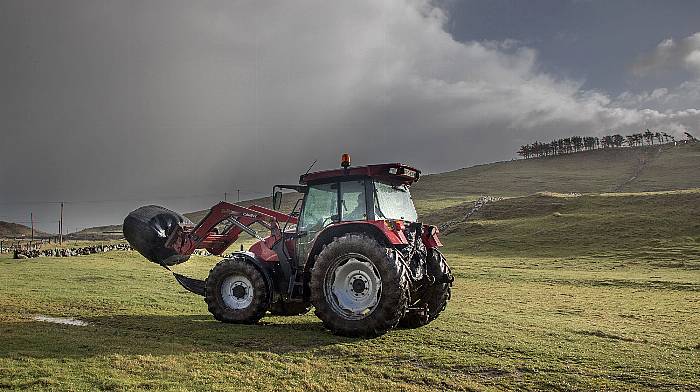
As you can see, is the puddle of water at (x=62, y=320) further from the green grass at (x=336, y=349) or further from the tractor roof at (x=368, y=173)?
the tractor roof at (x=368, y=173)

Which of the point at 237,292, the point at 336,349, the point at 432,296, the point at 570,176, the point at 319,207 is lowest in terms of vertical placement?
the point at 336,349

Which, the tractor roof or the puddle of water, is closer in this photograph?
the tractor roof

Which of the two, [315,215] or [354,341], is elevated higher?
[315,215]

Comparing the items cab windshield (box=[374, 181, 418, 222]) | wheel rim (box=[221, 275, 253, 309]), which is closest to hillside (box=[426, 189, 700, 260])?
cab windshield (box=[374, 181, 418, 222])

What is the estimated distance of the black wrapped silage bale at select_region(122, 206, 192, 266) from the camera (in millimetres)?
12773

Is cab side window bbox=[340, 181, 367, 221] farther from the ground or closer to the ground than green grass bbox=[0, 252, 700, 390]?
farther from the ground

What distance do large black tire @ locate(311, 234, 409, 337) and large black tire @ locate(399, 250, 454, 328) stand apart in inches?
56.9

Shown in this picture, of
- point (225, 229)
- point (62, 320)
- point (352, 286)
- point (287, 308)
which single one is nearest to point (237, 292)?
point (287, 308)

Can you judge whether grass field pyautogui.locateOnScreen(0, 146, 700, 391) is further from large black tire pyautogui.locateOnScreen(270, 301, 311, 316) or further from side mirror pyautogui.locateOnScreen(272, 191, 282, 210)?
side mirror pyautogui.locateOnScreen(272, 191, 282, 210)

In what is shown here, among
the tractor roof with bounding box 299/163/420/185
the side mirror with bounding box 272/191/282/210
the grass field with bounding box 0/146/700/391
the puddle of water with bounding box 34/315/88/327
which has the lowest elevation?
the grass field with bounding box 0/146/700/391

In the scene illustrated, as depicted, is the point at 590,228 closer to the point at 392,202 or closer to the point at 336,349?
the point at 392,202

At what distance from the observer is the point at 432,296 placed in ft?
39.4

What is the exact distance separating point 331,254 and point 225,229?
405 cm

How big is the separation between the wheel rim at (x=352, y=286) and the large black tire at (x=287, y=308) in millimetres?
1504
